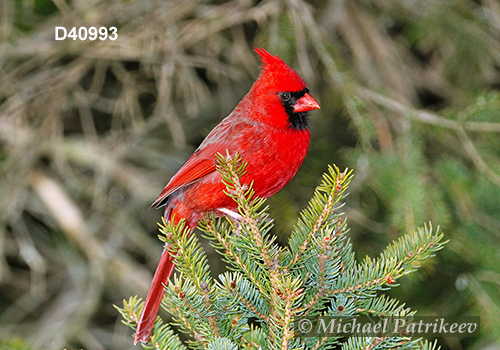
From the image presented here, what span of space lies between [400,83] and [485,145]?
1034 mm

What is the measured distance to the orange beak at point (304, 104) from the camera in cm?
209

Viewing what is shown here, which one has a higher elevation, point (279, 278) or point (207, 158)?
point (207, 158)

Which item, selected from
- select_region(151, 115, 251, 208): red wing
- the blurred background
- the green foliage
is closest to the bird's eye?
select_region(151, 115, 251, 208): red wing

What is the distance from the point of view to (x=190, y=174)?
2195mm

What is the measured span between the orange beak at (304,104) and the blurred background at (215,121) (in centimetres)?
35

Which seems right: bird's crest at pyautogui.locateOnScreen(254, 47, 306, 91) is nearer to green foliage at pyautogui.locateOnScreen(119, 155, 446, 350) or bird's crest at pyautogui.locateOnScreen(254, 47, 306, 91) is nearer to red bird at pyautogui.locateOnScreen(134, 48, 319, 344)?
red bird at pyautogui.locateOnScreen(134, 48, 319, 344)

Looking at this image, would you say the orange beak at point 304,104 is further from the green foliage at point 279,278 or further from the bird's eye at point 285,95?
the green foliage at point 279,278

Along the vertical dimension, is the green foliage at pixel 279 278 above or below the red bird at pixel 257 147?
below

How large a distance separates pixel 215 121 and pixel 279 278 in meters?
2.38

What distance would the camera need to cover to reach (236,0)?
2.93 meters

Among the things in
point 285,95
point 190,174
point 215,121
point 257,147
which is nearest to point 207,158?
point 190,174

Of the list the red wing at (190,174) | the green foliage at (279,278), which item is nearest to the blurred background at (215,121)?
the red wing at (190,174)

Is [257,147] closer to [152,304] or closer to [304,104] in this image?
[304,104]

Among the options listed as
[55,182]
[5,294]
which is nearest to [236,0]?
[55,182]
